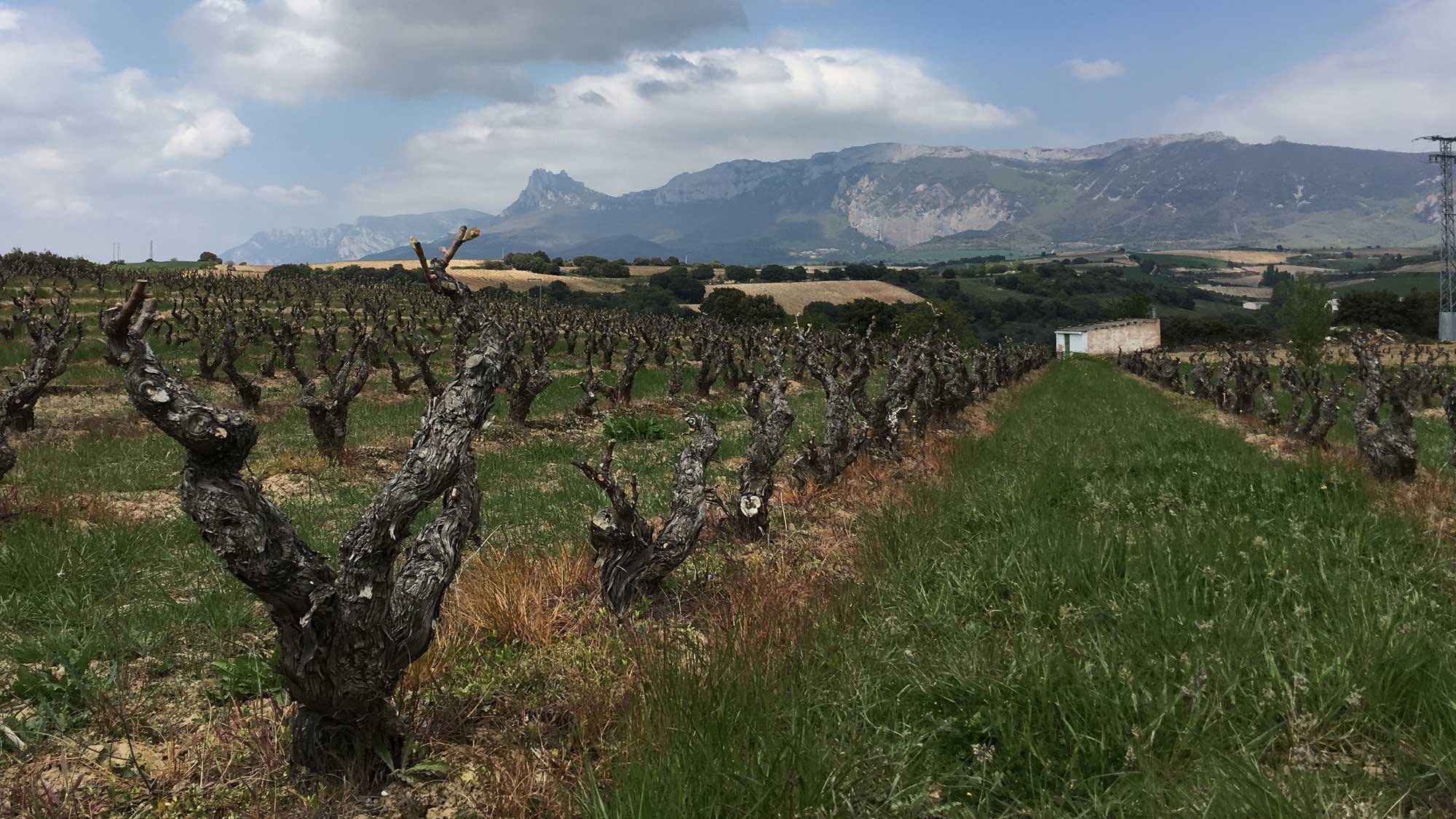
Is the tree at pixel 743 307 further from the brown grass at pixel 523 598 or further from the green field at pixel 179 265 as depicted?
the brown grass at pixel 523 598

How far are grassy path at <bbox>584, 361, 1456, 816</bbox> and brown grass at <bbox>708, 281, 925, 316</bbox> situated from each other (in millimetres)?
104448

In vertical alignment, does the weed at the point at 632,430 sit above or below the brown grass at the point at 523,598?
below

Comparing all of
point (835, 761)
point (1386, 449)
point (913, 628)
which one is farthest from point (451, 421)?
point (1386, 449)

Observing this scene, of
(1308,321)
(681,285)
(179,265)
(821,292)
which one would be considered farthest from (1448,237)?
(179,265)

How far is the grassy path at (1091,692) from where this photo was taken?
341cm

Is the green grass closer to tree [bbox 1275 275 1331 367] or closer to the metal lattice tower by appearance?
tree [bbox 1275 275 1331 367]

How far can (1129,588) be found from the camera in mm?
5652

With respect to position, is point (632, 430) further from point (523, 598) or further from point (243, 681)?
point (243, 681)

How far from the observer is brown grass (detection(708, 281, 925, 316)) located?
398 ft

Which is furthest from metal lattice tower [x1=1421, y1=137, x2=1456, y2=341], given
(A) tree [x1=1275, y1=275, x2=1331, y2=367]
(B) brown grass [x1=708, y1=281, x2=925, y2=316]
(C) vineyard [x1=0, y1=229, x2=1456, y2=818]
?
(C) vineyard [x1=0, y1=229, x2=1456, y2=818]

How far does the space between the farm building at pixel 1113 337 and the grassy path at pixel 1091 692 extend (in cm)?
10538

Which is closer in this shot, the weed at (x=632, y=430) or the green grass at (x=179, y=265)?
the weed at (x=632, y=430)

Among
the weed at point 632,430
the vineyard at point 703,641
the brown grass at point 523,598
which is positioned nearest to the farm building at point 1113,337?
the weed at point 632,430

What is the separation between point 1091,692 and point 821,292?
5149 inches
